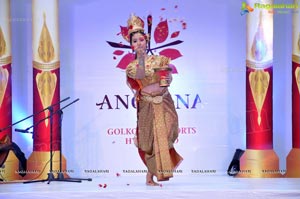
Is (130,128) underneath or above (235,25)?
underneath

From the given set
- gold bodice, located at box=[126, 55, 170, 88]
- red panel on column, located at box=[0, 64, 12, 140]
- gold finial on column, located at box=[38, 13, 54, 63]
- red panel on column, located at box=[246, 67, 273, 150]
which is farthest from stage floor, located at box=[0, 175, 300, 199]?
gold finial on column, located at box=[38, 13, 54, 63]

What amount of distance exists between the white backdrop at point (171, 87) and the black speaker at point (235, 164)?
6cm

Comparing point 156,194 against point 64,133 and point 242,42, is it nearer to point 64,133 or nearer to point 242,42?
point 64,133

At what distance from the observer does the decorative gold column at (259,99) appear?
611cm

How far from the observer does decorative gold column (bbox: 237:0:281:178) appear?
20.1 feet

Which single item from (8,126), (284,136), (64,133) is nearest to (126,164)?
(64,133)

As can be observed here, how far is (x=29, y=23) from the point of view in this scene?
6.32 m

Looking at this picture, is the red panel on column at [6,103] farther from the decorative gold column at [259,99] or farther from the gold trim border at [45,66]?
the decorative gold column at [259,99]

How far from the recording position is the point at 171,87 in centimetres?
633

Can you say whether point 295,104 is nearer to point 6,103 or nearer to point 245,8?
point 245,8

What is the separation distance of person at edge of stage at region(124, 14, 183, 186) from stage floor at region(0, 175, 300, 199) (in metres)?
0.24

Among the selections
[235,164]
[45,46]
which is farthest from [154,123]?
[45,46]

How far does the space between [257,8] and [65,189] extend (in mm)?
2576

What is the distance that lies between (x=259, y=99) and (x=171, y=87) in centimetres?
89
